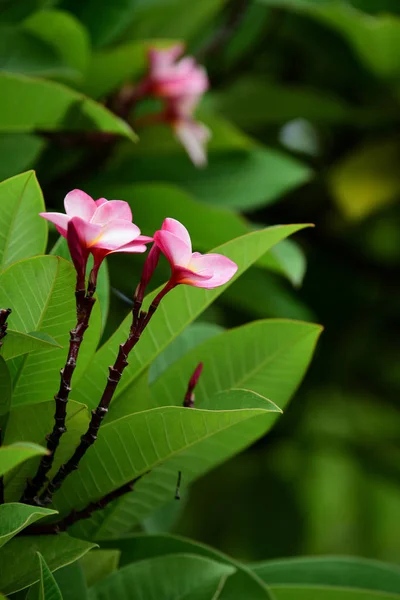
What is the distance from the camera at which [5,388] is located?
354mm

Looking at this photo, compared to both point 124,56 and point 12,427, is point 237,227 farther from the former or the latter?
point 12,427

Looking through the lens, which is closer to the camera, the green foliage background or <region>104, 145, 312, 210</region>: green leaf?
the green foliage background

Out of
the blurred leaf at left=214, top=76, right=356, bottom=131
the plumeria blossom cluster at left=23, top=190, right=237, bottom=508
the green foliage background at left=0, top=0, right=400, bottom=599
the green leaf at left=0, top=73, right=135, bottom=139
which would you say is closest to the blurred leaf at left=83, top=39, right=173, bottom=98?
the green foliage background at left=0, top=0, right=400, bottom=599

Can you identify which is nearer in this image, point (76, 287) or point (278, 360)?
point (76, 287)

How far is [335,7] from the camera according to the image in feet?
3.06

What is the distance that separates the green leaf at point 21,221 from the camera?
38cm

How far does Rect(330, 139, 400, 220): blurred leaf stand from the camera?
1.03m

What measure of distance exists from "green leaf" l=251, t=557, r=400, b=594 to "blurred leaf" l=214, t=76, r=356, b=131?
0.66 m

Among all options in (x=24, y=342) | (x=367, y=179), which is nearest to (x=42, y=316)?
(x=24, y=342)

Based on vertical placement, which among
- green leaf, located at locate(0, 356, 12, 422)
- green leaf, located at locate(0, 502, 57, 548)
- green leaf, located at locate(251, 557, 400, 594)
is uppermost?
green leaf, located at locate(0, 356, 12, 422)

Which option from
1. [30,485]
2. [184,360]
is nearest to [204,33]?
[184,360]

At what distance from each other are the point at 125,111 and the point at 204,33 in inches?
11.6

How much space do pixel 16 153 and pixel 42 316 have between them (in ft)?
1.00

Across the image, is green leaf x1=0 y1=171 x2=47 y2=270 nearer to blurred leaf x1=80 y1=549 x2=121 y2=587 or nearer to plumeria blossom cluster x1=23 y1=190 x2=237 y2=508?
plumeria blossom cluster x1=23 y1=190 x2=237 y2=508
